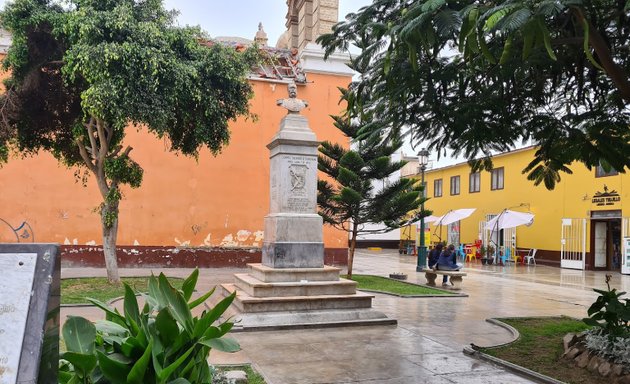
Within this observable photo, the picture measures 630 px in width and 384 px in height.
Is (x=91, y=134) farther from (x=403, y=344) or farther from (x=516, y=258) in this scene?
(x=516, y=258)

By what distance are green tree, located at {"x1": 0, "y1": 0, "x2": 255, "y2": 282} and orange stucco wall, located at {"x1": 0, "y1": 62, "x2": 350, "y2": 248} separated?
4036 millimetres

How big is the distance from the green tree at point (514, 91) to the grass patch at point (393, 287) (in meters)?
5.20

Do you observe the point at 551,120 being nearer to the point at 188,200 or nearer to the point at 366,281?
the point at 366,281

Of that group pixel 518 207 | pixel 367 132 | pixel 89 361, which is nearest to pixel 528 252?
pixel 518 207

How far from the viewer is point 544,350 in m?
6.22

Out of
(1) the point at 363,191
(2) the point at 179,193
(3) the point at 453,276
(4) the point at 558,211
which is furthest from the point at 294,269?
(4) the point at 558,211

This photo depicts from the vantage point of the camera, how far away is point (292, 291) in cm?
809

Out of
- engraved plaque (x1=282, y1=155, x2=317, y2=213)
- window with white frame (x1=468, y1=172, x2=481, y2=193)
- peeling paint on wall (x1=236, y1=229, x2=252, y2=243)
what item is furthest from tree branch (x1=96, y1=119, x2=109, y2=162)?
window with white frame (x1=468, y1=172, x2=481, y2=193)

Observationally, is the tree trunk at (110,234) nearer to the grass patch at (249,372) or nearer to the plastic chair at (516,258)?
the grass patch at (249,372)

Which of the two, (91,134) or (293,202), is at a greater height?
(91,134)

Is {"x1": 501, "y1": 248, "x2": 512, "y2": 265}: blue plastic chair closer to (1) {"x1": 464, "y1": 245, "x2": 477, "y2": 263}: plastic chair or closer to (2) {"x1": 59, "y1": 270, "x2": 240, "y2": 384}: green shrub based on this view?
(1) {"x1": 464, "y1": 245, "x2": 477, "y2": 263}: plastic chair

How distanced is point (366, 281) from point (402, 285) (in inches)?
42.9

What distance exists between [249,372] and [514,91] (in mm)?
4416

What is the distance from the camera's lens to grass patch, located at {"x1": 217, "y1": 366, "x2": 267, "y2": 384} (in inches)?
190
